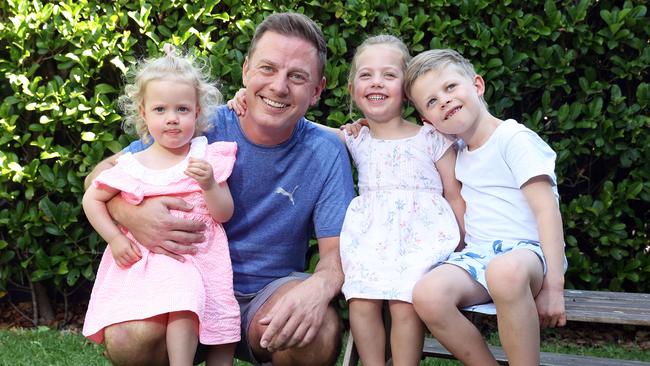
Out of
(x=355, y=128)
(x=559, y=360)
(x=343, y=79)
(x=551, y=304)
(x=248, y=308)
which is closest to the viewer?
(x=551, y=304)

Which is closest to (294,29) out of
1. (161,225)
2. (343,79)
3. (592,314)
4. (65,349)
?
(161,225)

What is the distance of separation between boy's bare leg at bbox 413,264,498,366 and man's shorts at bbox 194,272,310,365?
0.65 meters

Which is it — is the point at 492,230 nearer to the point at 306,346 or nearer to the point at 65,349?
the point at 306,346

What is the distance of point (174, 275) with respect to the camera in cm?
307

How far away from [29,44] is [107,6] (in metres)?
0.50

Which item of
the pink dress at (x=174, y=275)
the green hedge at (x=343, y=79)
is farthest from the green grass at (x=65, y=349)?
the pink dress at (x=174, y=275)

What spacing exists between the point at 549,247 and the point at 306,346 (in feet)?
3.23

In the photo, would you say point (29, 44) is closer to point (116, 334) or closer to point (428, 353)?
point (116, 334)

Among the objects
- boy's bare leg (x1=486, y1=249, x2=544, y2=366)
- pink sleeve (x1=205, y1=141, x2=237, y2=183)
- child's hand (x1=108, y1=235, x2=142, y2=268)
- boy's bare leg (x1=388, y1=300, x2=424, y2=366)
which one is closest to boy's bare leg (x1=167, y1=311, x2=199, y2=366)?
child's hand (x1=108, y1=235, x2=142, y2=268)

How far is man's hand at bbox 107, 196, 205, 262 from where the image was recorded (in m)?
3.12

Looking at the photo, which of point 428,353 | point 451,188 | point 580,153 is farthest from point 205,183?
point 580,153

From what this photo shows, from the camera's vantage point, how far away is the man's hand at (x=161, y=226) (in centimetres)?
312

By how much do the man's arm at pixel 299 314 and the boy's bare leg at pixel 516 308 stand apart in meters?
0.67

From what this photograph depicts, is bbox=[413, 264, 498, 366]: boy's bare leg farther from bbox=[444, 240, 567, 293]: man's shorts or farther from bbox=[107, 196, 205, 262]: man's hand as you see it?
bbox=[107, 196, 205, 262]: man's hand
